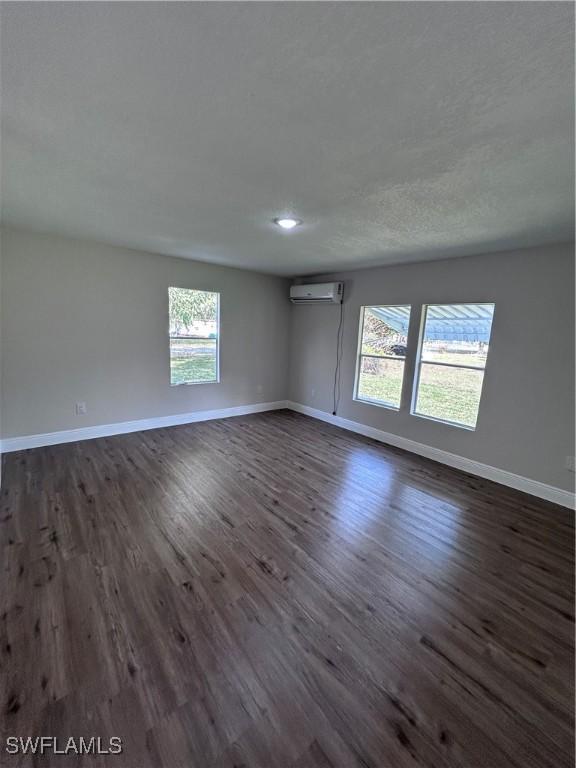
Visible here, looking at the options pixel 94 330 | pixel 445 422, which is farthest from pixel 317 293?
pixel 94 330

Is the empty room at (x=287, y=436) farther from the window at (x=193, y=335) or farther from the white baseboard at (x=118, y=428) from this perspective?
the window at (x=193, y=335)

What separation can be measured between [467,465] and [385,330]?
2060mm

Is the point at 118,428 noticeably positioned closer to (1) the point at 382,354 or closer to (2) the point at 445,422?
(1) the point at 382,354

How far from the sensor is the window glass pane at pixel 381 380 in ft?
14.6

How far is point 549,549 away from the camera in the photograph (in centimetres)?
241

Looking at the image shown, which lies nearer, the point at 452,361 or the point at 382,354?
the point at 452,361

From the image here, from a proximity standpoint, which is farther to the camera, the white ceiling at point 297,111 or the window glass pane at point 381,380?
the window glass pane at point 381,380

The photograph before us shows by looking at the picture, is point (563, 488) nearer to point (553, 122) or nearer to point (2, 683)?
point (553, 122)

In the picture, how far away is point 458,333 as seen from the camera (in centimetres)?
377

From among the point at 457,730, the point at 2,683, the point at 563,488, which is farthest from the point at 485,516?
the point at 2,683

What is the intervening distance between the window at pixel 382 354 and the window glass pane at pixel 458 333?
34 cm

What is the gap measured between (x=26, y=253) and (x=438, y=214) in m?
4.18

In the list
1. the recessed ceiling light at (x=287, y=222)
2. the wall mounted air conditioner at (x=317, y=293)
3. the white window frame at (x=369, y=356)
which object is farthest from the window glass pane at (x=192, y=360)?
the recessed ceiling light at (x=287, y=222)

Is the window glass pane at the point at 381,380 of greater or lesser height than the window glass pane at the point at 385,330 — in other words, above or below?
below
